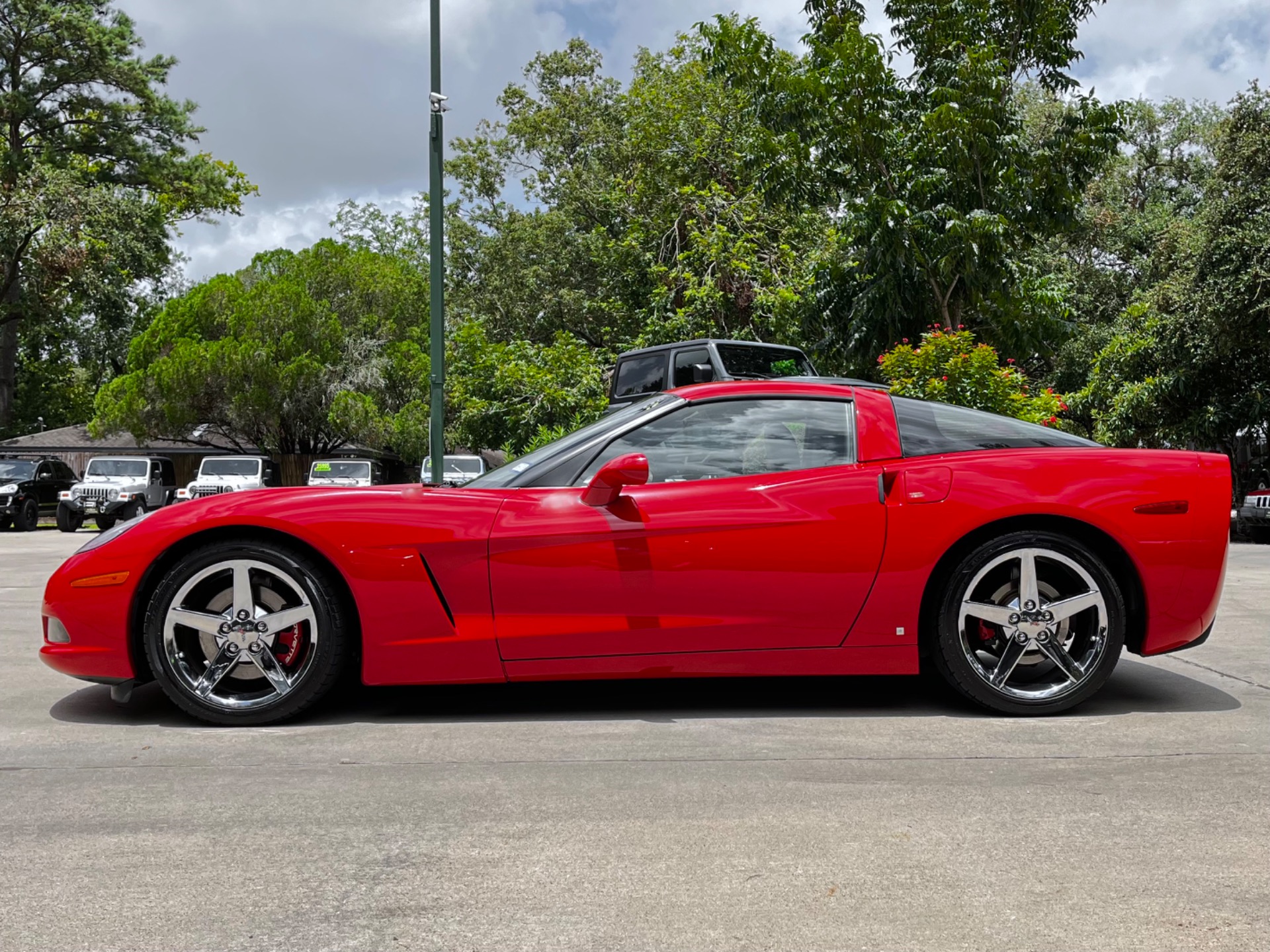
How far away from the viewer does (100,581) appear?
4551 millimetres

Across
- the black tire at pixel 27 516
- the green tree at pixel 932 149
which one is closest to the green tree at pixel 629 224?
the green tree at pixel 932 149

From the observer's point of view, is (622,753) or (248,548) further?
(248,548)

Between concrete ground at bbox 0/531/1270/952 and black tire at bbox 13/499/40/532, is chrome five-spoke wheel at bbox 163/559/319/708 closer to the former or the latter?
concrete ground at bbox 0/531/1270/952

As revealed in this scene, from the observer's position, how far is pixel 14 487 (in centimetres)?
2603

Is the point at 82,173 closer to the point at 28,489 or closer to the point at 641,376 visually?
the point at 28,489

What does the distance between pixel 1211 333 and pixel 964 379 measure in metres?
12.1

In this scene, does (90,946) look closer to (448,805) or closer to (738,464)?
(448,805)

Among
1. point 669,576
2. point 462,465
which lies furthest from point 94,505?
point 669,576

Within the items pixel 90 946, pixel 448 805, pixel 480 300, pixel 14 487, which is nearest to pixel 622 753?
pixel 448 805

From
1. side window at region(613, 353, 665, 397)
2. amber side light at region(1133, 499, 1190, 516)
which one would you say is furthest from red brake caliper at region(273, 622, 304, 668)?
side window at region(613, 353, 665, 397)

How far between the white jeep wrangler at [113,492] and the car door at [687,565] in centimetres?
2347

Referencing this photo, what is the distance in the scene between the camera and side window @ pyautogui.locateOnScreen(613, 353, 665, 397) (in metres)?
14.3

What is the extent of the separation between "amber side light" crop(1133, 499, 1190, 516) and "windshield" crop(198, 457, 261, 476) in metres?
26.9

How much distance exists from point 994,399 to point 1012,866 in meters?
12.0
